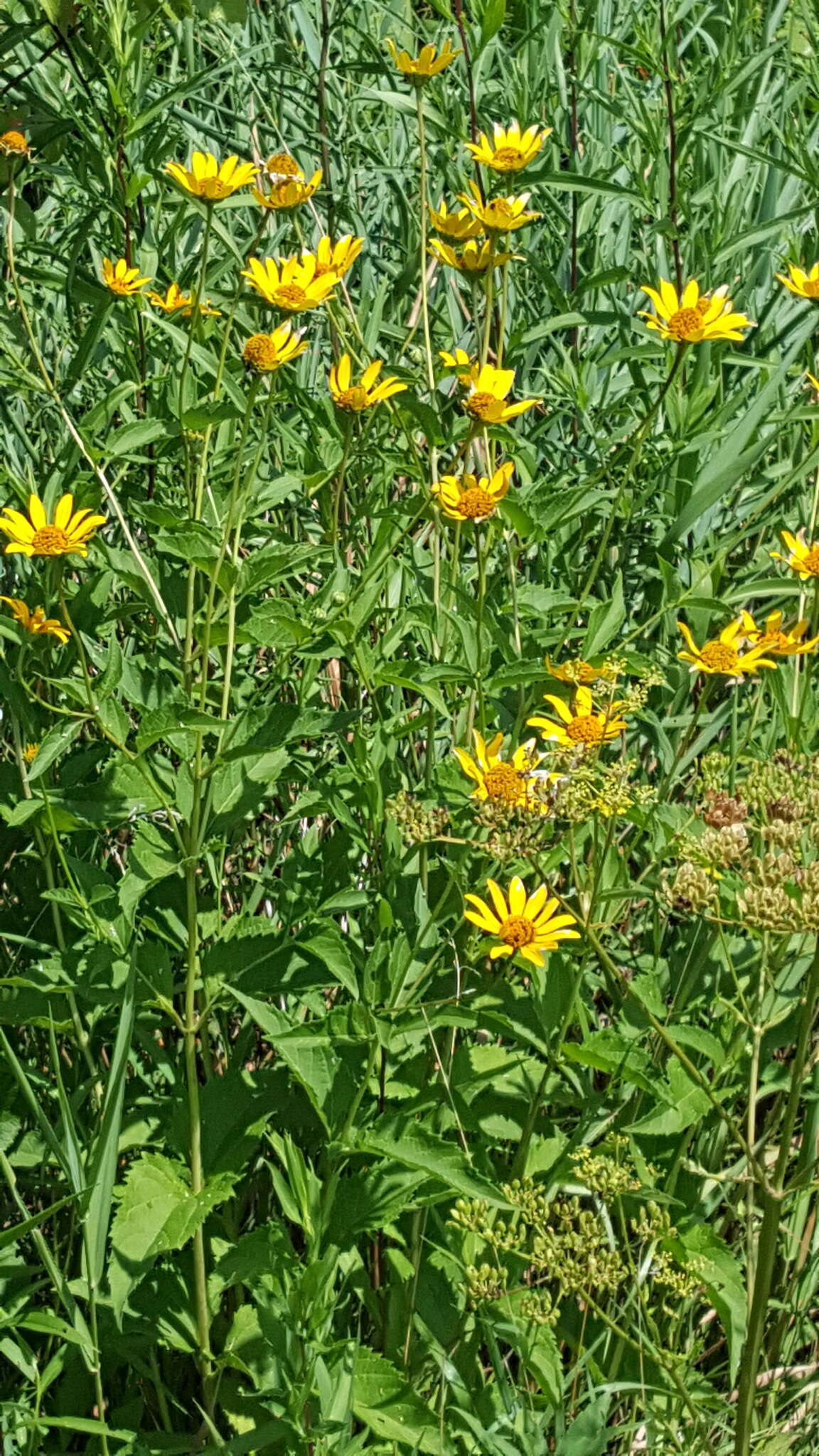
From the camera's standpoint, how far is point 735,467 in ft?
6.26

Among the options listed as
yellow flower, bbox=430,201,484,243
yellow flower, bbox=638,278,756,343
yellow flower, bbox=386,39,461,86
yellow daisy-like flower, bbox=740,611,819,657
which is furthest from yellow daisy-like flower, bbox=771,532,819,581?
yellow flower, bbox=386,39,461,86

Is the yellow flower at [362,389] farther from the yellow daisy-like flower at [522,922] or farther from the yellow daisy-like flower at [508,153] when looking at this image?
the yellow daisy-like flower at [522,922]

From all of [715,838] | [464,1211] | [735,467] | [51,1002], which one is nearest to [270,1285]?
[464,1211]

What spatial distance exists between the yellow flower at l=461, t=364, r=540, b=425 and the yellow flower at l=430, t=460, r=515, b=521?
54 millimetres

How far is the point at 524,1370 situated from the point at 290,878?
1.74 feet

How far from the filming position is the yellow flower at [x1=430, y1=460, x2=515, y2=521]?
1.59m

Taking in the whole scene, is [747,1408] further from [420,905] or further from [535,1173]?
[420,905]

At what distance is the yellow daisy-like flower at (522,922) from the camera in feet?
4.38

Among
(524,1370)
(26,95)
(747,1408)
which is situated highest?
(26,95)

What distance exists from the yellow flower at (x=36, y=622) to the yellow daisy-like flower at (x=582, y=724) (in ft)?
1.53

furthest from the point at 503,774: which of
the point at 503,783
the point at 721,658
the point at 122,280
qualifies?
the point at 122,280

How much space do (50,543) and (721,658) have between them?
2.25ft

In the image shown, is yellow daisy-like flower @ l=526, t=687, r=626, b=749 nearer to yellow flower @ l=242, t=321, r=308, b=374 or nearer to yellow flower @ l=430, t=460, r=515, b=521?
yellow flower @ l=430, t=460, r=515, b=521

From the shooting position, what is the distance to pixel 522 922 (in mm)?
1372
